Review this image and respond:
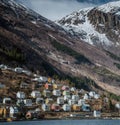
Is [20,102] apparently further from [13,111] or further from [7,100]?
[13,111]

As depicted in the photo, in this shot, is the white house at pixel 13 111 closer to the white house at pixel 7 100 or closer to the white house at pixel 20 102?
the white house at pixel 7 100

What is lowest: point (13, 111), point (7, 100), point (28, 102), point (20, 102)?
point (13, 111)

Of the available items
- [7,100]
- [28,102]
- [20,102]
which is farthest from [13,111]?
[28,102]

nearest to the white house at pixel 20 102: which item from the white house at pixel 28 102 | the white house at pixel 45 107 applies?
the white house at pixel 28 102

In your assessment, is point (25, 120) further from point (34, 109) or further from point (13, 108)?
point (34, 109)

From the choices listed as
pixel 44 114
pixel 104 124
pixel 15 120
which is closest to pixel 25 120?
pixel 15 120

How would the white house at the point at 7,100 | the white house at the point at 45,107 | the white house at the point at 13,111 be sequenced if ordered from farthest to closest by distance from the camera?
the white house at the point at 45,107 → the white house at the point at 7,100 → the white house at the point at 13,111

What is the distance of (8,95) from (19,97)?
213 inches

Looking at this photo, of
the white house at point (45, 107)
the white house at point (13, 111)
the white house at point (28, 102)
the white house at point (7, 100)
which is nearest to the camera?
the white house at point (13, 111)

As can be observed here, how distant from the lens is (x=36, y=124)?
151 meters

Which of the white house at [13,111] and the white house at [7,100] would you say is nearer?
the white house at [13,111]

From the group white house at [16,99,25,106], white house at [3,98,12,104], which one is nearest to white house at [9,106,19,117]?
white house at [3,98,12,104]

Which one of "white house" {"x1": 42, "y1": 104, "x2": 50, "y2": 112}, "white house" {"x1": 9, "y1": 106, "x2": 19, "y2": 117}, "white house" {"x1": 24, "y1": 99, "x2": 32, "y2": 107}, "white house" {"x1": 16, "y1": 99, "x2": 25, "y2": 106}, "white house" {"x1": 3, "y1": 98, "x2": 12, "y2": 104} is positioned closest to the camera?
"white house" {"x1": 9, "y1": 106, "x2": 19, "y2": 117}

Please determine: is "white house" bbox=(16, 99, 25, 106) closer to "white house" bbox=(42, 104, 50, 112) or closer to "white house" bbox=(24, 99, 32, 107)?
"white house" bbox=(24, 99, 32, 107)
